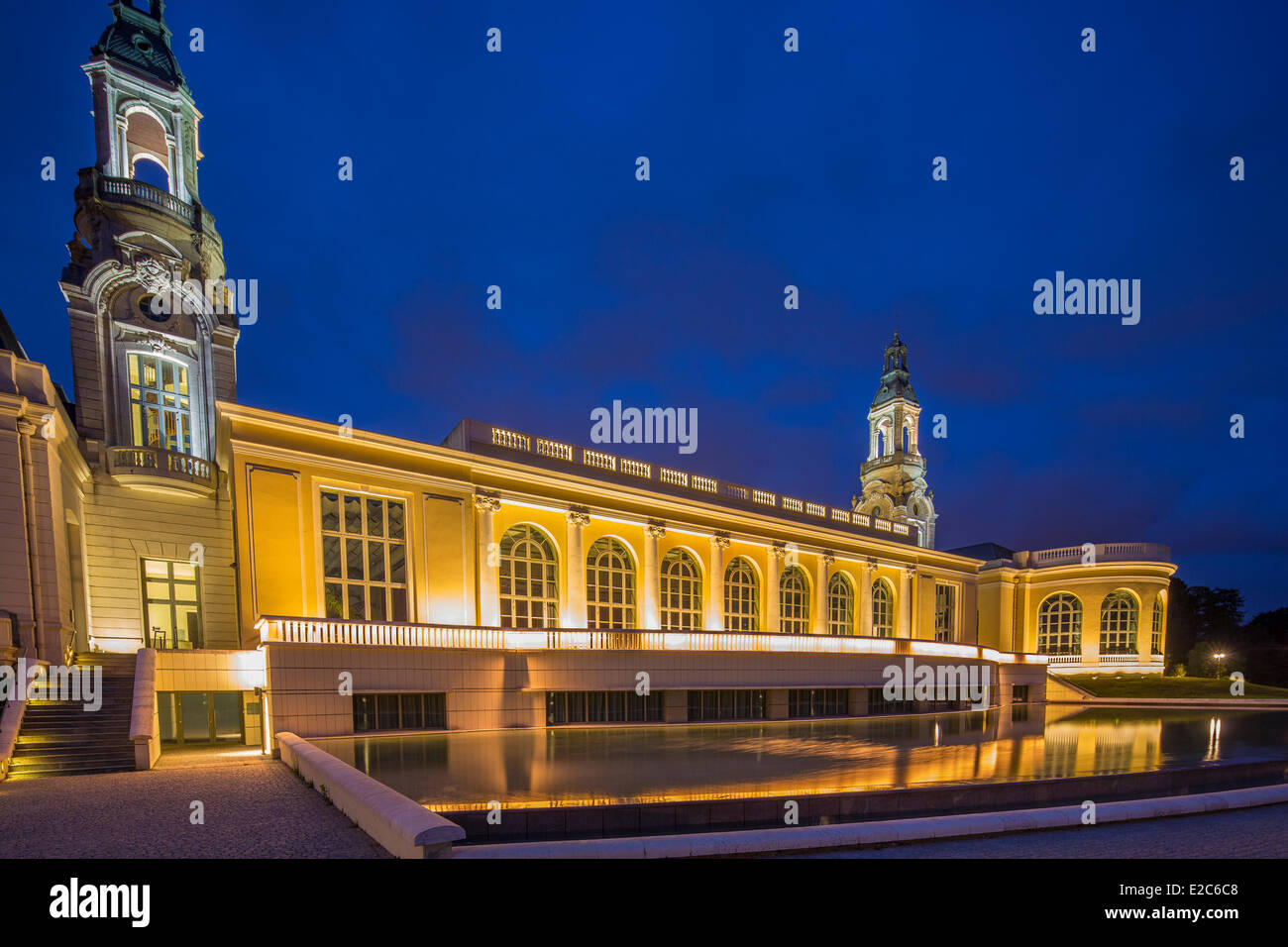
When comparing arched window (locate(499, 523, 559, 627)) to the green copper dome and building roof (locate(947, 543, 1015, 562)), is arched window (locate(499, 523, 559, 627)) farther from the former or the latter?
the green copper dome

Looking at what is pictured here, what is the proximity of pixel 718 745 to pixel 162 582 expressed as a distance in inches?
731

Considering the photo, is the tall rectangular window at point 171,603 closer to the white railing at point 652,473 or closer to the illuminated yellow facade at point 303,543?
the illuminated yellow facade at point 303,543

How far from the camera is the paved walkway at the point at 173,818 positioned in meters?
5.92

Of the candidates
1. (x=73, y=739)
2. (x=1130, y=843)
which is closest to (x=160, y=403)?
(x=73, y=739)

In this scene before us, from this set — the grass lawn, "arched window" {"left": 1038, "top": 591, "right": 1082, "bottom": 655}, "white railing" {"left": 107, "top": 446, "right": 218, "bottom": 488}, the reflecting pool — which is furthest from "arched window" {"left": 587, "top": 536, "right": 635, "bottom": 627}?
"arched window" {"left": 1038, "top": 591, "right": 1082, "bottom": 655}

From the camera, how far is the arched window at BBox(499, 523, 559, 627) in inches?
851

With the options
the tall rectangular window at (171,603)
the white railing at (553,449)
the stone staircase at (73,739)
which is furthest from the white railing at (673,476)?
the stone staircase at (73,739)

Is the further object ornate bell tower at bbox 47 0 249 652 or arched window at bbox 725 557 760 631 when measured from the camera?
arched window at bbox 725 557 760 631

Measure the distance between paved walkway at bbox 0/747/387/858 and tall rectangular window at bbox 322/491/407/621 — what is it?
7.37 m

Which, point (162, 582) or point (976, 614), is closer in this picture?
point (162, 582)

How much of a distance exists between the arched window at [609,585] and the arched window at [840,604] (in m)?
12.0
